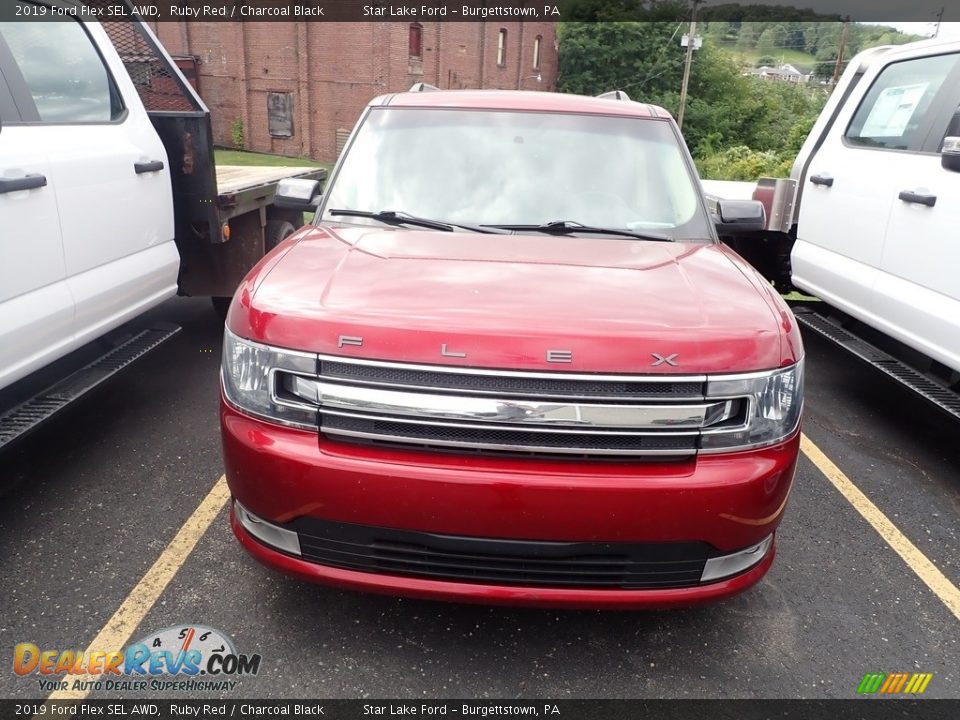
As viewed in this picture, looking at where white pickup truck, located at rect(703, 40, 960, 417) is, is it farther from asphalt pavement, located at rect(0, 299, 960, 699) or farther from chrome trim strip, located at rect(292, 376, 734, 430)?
chrome trim strip, located at rect(292, 376, 734, 430)

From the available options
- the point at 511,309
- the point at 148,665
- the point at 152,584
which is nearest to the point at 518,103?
the point at 511,309

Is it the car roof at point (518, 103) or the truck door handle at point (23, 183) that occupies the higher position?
the car roof at point (518, 103)

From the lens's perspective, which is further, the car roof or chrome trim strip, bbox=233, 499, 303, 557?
the car roof

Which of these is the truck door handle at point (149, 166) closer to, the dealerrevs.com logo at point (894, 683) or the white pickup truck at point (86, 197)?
the white pickup truck at point (86, 197)

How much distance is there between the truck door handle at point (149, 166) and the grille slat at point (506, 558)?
8.69 ft

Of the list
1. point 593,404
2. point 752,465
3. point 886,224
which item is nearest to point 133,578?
point 593,404

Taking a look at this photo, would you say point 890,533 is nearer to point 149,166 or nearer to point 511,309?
point 511,309

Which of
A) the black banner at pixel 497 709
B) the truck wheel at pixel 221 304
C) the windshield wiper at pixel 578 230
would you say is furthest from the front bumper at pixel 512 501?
the truck wheel at pixel 221 304

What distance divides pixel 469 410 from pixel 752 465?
905mm

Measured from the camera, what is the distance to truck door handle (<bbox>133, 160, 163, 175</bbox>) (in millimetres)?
4074

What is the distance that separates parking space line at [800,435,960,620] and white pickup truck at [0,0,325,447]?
12.8 ft

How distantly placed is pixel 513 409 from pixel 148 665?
1.58 m

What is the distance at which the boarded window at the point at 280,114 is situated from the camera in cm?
3650

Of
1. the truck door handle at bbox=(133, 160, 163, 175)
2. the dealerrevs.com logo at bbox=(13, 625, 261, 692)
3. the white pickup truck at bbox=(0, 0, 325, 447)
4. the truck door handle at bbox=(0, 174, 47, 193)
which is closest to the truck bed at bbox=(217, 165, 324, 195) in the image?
the white pickup truck at bbox=(0, 0, 325, 447)
